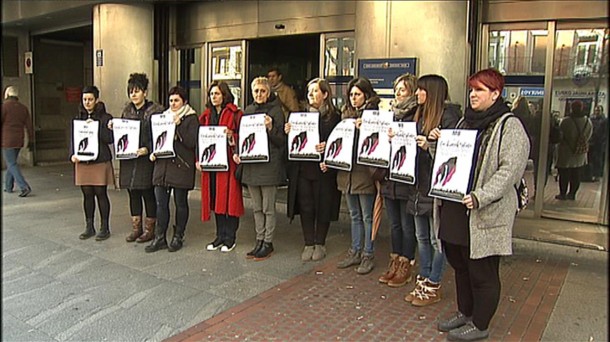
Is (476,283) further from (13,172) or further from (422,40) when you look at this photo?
(13,172)

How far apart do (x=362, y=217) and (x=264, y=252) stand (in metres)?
1.17

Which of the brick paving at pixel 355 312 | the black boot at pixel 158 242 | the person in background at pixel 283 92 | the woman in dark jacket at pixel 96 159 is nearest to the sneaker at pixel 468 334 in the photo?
the brick paving at pixel 355 312

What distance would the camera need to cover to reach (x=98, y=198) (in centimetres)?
633

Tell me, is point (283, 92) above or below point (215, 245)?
above

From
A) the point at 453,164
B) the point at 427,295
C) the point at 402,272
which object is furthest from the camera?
the point at 402,272

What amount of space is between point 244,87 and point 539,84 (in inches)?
194

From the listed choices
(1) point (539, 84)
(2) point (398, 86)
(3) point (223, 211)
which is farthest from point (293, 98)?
(1) point (539, 84)

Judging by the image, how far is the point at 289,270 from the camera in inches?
211

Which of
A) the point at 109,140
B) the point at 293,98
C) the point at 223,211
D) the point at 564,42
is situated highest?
the point at 564,42

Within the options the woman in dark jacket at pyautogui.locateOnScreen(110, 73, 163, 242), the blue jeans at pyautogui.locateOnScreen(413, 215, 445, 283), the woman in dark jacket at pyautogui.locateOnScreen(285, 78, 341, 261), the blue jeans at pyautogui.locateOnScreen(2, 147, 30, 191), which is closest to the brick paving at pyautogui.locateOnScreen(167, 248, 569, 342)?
the blue jeans at pyautogui.locateOnScreen(413, 215, 445, 283)

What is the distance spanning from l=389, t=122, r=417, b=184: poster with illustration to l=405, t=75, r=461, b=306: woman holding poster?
51mm

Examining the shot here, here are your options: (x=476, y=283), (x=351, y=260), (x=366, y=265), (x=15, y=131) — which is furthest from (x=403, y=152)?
(x=15, y=131)

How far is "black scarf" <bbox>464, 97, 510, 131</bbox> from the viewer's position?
345cm

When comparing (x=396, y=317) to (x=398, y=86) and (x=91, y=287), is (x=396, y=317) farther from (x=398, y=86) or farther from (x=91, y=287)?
(x=91, y=287)
